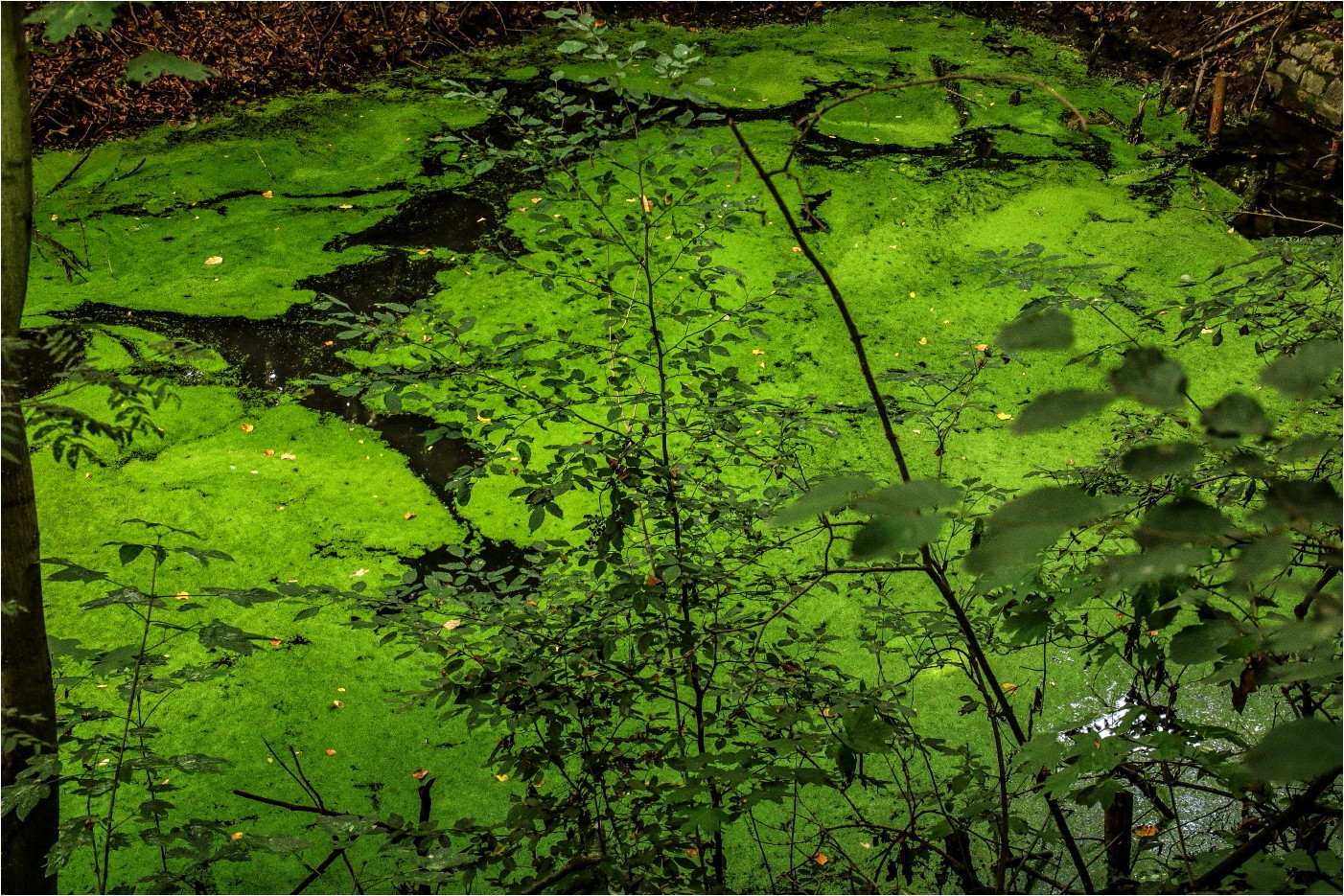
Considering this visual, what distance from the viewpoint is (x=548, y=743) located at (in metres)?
1.19

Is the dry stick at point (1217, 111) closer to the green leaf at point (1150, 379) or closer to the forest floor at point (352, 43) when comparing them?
the forest floor at point (352, 43)

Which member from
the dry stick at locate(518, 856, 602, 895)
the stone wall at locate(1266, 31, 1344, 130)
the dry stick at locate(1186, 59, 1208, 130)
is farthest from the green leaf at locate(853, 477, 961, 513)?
the dry stick at locate(1186, 59, 1208, 130)

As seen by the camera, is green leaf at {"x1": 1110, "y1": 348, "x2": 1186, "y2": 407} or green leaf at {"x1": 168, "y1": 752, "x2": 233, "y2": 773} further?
green leaf at {"x1": 168, "y1": 752, "x2": 233, "y2": 773}

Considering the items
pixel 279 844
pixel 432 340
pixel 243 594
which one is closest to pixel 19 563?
pixel 243 594

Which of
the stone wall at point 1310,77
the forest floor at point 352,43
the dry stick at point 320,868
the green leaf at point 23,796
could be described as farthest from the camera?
the forest floor at point 352,43

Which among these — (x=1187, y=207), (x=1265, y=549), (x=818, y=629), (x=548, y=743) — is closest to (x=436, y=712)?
(x=548, y=743)

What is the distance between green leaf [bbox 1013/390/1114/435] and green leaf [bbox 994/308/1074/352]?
0.10ft

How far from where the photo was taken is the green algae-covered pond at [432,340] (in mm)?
1729

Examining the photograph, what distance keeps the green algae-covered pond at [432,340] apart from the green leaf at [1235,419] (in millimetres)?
672

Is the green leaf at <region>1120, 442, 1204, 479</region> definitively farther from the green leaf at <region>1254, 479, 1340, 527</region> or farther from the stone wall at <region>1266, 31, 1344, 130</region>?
the stone wall at <region>1266, 31, 1344, 130</region>

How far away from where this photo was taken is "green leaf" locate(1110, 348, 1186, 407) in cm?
40

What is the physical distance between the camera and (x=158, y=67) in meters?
0.71

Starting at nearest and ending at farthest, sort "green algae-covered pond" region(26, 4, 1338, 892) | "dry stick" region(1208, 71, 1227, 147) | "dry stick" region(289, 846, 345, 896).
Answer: "dry stick" region(289, 846, 345, 896) → "green algae-covered pond" region(26, 4, 1338, 892) → "dry stick" region(1208, 71, 1227, 147)

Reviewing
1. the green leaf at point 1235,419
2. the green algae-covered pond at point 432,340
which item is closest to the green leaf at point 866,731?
the green algae-covered pond at point 432,340
